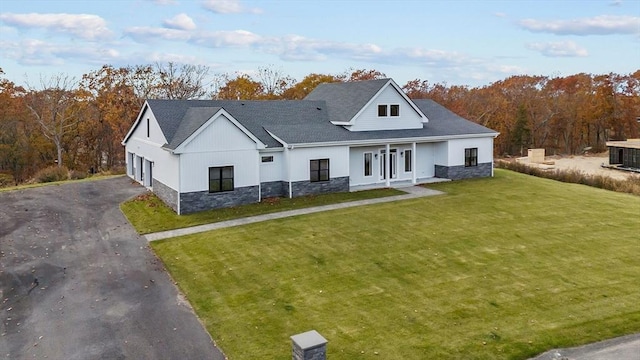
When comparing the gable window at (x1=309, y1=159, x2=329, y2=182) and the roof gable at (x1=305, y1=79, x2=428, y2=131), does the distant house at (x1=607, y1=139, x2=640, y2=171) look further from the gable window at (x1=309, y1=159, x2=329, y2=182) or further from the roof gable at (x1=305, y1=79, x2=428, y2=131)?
the gable window at (x1=309, y1=159, x2=329, y2=182)

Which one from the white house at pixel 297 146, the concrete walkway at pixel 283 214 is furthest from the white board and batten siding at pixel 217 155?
the concrete walkway at pixel 283 214

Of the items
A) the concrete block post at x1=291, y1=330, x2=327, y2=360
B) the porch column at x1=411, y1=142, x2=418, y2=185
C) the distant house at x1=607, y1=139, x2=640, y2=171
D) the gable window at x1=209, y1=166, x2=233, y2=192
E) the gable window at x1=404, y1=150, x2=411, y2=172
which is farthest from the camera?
the distant house at x1=607, y1=139, x2=640, y2=171

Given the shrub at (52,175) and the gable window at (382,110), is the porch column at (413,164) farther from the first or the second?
the shrub at (52,175)

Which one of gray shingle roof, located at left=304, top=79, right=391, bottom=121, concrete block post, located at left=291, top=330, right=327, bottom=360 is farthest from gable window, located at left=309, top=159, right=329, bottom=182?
concrete block post, located at left=291, top=330, right=327, bottom=360

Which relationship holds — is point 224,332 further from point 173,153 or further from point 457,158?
point 457,158

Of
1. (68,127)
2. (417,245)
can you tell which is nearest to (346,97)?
(417,245)

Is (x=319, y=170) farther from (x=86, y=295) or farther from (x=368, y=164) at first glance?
(x=86, y=295)
